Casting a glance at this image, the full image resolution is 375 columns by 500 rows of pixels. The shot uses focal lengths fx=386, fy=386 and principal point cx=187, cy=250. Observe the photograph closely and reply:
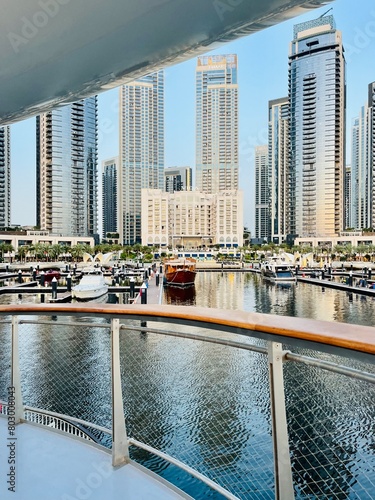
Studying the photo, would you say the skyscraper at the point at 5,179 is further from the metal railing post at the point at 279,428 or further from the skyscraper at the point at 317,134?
the metal railing post at the point at 279,428

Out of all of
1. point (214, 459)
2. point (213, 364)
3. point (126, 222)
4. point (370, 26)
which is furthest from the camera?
point (126, 222)

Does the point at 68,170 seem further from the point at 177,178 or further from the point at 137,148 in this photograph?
the point at 177,178

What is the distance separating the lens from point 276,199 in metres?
92.3

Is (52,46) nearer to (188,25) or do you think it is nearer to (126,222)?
(188,25)

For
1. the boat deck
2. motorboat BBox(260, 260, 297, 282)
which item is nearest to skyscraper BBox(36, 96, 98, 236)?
motorboat BBox(260, 260, 297, 282)

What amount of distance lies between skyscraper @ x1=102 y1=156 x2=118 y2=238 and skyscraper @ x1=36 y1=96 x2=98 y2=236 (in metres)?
49.6

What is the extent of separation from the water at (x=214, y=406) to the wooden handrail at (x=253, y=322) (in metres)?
1.86

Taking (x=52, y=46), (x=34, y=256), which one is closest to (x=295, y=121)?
(x=34, y=256)

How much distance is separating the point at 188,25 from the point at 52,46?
1.69 feet

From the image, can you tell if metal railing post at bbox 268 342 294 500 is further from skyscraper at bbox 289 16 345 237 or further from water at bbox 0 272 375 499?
skyscraper at bbox 289 16 345 237

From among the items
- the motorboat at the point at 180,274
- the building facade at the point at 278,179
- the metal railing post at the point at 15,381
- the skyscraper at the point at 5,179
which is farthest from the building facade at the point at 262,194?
the metal railing post at the point at 15,381

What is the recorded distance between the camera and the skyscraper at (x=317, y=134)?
7717 cm

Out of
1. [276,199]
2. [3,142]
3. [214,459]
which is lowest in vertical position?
[214,459]

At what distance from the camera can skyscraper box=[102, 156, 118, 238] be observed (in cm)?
13175
